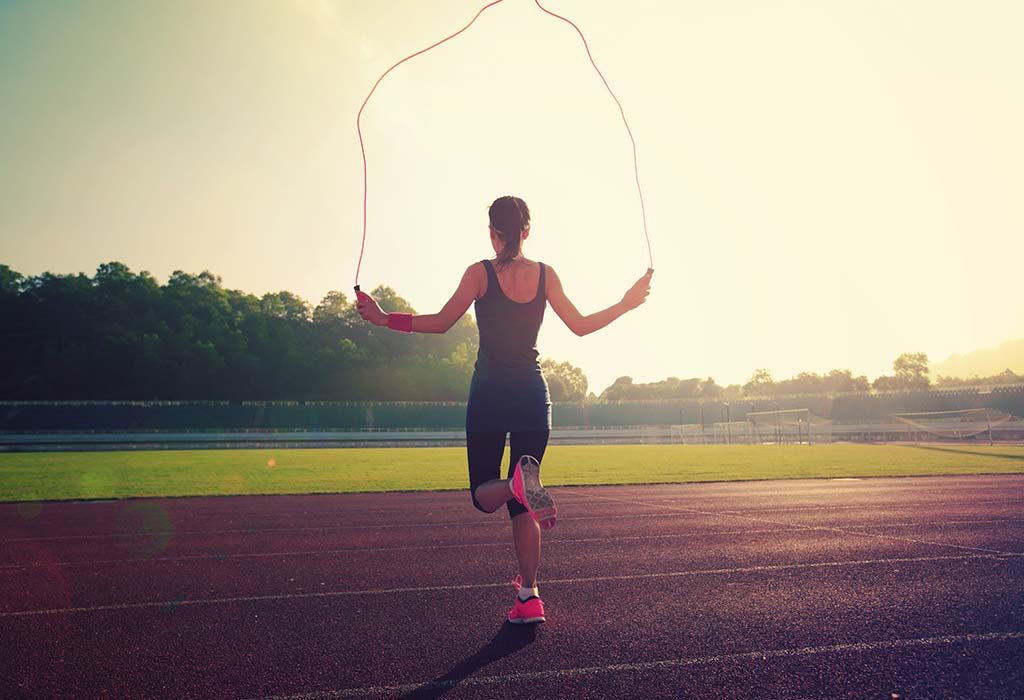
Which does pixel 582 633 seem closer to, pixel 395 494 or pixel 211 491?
pixel 395 494

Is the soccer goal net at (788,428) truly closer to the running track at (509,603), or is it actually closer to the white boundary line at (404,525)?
the white boundary line at (404,525)

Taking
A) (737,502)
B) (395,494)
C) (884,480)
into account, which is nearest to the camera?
(737,502)

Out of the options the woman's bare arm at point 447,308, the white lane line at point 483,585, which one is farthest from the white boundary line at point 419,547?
the woman's bare arm at point 447,308

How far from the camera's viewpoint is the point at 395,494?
14961 mm

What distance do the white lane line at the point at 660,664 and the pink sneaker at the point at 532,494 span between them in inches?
31.8

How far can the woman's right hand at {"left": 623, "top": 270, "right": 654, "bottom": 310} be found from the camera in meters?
4.61

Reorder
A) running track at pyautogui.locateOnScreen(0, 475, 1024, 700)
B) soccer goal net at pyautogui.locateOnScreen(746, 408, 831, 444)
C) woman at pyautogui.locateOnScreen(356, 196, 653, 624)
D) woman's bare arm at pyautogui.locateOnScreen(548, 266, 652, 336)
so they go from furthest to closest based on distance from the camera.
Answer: soccer goal net at pyautogui.locateOnScreen(746, 408, 831, 444)
woman's bare arm at pyautogui.locateOnScreen(548, 266, 652, 336)
woman at pyautogui.locateOnScreen(356, 196, 653, 624)
running track at pyautogui.locateOnScreen(0, 475, 1024, 700)

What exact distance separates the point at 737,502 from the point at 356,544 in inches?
272

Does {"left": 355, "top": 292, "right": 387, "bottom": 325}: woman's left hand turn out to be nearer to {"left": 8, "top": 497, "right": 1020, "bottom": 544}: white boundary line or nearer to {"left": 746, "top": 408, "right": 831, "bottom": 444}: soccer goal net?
{"left": 8, "top": 497, "right": 1020, "bottom": 544}: white boundary line

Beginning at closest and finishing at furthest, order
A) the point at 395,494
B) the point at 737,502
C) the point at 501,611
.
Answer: the point at 501,611 → the point at 737,502 → the point at 395,494

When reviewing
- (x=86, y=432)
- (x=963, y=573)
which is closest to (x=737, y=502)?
(x=963, y=573)

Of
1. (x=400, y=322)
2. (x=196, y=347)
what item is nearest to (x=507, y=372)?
(x=400, y=322)

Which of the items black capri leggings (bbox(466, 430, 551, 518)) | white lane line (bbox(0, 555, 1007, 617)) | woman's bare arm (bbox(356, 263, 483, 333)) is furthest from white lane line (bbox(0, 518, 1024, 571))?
woman's bare arm (bbox(356, 263, 483, 333))

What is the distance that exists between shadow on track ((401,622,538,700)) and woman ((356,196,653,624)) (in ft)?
0.36
